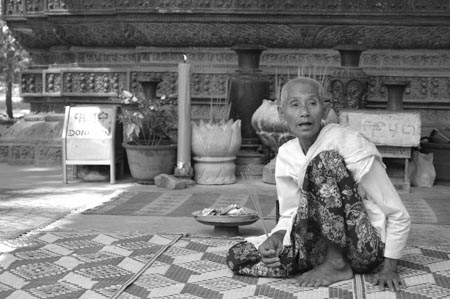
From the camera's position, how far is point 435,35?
877 centimetres

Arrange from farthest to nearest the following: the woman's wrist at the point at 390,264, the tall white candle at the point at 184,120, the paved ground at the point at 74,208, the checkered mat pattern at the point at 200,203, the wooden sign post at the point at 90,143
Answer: the wooden sign post at the point at 90,143
the tall white candle at the point at 184,120
the checkered mat pattern at the point at 200,203
the paved ground at the point at 74,208
the woman's wrist at the point at 390,264

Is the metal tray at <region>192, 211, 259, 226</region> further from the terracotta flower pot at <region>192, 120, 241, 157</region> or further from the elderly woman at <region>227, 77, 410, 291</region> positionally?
the terracotta flower pot at <region>192, 120, 241, 157</region>

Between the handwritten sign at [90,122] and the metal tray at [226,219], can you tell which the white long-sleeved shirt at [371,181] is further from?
the handwritten sign at [90,122]

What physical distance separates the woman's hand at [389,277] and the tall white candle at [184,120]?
139 inches

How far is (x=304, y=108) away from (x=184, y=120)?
346cm

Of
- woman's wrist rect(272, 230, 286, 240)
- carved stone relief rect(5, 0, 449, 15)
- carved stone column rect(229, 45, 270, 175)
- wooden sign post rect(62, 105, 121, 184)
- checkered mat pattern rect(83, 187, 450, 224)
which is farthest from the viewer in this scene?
carved stone relief rect(5, 0, 449, 15)

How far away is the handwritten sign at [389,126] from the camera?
6.78m

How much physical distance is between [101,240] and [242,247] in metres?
1.09

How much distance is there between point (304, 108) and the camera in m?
3.75

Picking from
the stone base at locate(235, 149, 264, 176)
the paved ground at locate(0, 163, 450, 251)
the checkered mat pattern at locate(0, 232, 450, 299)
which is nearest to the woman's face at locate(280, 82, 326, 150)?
the checkered mat pattern at locate(0, 232, 450, 299)

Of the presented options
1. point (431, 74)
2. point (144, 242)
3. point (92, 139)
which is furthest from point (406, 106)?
point (144, 242)

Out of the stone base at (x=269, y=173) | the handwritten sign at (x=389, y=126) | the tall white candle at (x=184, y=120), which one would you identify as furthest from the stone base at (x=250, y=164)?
the handwritten sign at (x=389, y=126)

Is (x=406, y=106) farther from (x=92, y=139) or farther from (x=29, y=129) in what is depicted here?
(x=29, y=129)

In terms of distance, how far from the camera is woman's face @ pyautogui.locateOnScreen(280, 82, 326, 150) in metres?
3.75
